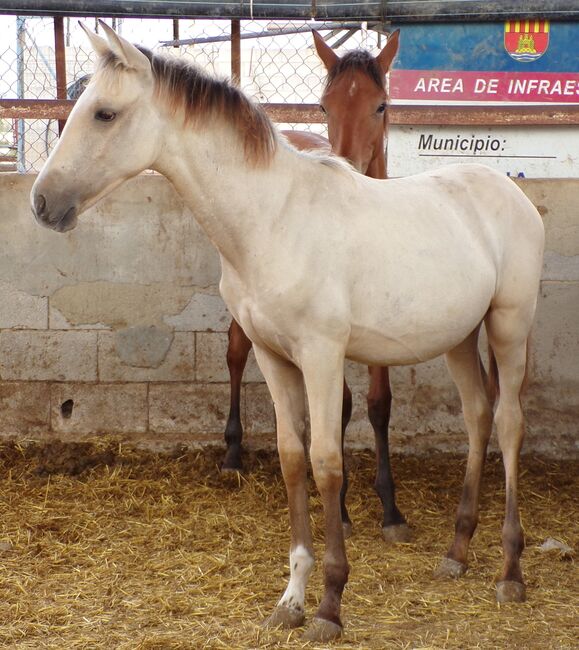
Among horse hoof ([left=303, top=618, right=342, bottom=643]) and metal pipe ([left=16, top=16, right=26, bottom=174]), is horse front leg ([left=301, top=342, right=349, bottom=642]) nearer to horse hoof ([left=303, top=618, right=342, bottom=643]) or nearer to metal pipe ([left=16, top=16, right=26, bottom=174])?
horse hoof ([left=303, top=618, right=342, bottom=643])

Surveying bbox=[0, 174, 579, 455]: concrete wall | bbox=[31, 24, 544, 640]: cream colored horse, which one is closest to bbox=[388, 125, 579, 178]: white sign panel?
bbox=[0, 174, 579, 455]: concrete wall

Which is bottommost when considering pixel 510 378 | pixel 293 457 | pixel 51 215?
pixel 293 457

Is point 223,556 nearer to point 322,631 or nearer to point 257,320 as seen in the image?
point 322,631

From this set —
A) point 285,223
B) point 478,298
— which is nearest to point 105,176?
point 285,223

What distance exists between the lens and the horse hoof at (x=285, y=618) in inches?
121

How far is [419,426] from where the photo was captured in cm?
535

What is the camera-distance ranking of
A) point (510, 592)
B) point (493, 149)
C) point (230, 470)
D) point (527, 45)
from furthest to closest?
point (527, 45) < point (493, 149) < point (230, 470) < point (510, 592)

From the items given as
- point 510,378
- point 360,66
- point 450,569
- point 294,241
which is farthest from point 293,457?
point 360,66

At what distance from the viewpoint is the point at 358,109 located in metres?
4.39

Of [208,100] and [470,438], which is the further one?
[470,438]

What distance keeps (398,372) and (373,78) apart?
174 cm

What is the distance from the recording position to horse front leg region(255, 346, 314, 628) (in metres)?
3.19

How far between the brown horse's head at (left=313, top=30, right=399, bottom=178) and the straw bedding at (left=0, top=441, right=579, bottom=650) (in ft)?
5.70

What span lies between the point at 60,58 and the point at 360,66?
6.78 ft
